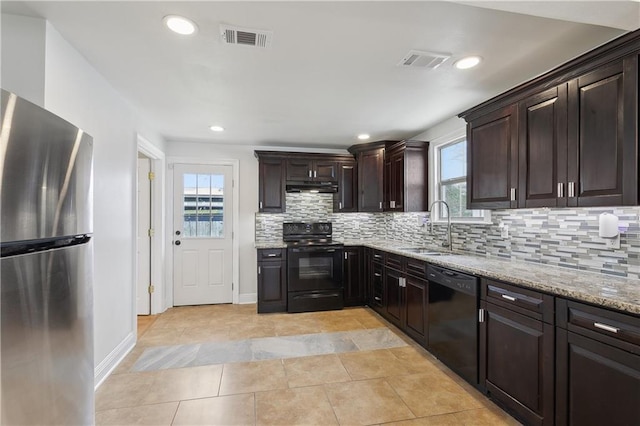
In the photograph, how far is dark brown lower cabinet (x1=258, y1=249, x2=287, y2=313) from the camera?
4141 mm

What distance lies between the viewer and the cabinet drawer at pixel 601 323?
1.34 metres

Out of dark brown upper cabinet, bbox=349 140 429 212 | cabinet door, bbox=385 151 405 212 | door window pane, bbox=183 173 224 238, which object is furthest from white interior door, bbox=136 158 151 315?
cabinet door, bbox=385 151 405 212

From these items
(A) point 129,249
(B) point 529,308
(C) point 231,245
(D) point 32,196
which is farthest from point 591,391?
(C) point 231,245

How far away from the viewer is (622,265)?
6.21 feet

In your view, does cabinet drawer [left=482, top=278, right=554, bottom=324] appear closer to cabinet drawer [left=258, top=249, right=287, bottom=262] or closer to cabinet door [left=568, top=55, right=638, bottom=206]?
cabinet door [left=568, top=55, right=638, bottom=206]

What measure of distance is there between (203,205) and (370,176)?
2.56m

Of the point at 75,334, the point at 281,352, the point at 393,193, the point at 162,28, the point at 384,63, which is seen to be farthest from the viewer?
the point at 393,193

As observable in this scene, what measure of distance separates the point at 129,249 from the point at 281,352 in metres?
1.80

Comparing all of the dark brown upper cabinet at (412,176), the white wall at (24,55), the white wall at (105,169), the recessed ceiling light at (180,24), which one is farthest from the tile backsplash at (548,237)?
the white wall at (24,55)

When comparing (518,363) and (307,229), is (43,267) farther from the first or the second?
(307,229)

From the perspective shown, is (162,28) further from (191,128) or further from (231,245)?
(231,245)

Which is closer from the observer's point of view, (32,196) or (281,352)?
(32,196)

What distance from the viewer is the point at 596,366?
1481 mm

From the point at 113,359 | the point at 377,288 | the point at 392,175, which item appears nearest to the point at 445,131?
the point at 392,175
